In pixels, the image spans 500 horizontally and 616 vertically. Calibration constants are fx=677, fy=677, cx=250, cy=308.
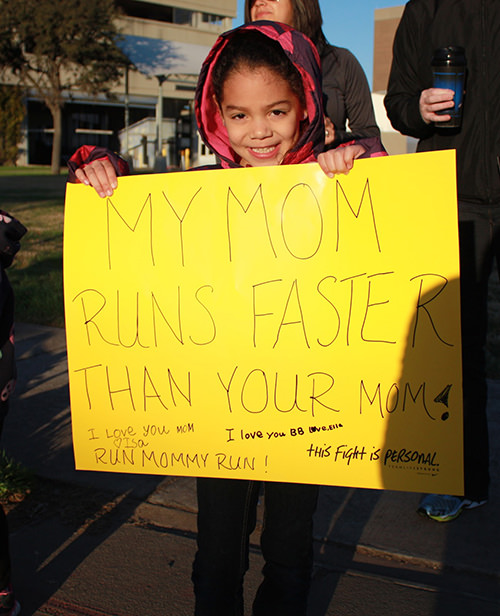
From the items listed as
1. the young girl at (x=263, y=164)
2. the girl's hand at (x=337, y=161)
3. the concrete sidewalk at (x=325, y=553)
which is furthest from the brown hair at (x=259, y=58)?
the concrete sidewalk at (x=325, y=553)

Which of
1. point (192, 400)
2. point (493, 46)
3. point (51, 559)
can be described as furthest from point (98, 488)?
point (493, 46)

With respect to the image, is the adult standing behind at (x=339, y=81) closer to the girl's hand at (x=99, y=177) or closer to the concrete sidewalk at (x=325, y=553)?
the girl's hand at (x=99, y=177)

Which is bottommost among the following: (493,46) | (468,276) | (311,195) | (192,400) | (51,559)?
(51,559)

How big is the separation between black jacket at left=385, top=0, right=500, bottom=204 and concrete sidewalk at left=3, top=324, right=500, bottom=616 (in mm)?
1264

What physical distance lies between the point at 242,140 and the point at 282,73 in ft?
0.68

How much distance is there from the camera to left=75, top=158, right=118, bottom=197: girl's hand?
5.83 ft

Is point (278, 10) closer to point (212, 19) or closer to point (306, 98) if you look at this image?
point (306, 98)

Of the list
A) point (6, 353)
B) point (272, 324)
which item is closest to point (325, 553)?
point (272, 324)

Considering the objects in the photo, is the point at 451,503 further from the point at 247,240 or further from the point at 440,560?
the point at 247,240

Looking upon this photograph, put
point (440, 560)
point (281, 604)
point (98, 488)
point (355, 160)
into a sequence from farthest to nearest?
point (98, 488) < point (440, 560) < point (281, 604) < point (355, 160)

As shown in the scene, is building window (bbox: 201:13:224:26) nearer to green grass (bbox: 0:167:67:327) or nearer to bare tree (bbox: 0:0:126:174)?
bare tree (bbox: 0:0:126:174)

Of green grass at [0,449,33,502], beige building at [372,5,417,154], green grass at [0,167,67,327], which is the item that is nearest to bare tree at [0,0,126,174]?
beige building at [372,5,417,154]

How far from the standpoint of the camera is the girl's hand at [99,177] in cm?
178

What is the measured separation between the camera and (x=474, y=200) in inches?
99.2
